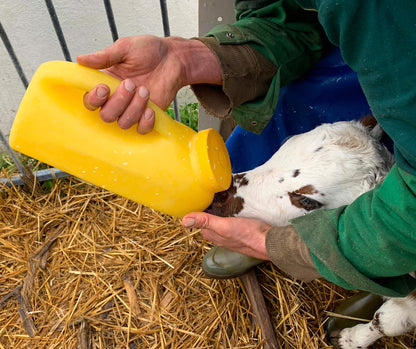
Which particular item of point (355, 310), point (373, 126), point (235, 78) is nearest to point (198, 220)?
point (235, 78)

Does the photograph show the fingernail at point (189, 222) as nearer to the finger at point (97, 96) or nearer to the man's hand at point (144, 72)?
the man's hand at point (144, 72)

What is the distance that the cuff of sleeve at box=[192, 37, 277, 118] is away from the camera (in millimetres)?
1669

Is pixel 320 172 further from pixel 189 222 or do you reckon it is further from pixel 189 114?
pixel 189 114

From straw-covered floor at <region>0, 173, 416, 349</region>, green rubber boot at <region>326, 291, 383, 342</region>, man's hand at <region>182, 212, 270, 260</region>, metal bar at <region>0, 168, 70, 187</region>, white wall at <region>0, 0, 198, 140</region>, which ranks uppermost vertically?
white wall at <region>0, 0, 198, 140</region>

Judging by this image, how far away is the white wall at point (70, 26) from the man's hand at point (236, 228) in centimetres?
179

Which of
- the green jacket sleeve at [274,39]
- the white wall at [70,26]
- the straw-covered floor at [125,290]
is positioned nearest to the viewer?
the green jacket sleeve at [274,39]

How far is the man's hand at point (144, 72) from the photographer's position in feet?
3.86

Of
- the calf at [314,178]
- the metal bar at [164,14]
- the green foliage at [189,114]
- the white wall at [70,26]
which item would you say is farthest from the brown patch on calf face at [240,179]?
the white wall at [70,26]

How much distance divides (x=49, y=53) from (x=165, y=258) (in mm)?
1640

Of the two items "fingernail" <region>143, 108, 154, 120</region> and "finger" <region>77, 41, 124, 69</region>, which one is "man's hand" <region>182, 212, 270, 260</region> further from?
"finger" <region>77, 41, 124, 69</region>

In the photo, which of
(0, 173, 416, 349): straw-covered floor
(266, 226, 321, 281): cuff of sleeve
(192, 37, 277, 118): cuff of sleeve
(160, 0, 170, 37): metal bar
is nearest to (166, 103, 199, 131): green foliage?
(160, 0, 170, 37): metal bar

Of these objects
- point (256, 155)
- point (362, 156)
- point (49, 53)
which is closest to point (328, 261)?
point (362, 156)

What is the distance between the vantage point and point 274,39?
1.74m

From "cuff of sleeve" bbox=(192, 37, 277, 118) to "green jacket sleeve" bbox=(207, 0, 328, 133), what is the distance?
29 millimetres
